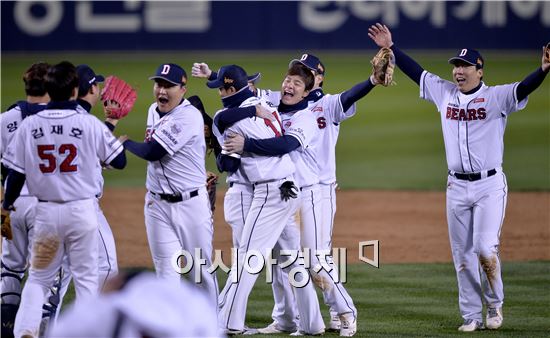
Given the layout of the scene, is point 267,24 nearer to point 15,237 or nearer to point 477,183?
point 477,183

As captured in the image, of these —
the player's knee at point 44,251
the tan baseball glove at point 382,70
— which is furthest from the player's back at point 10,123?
the tan baseball glove at point 382,70

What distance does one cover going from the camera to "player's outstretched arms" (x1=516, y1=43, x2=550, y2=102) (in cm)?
687

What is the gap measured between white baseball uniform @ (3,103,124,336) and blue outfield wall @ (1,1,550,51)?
66.2 feet

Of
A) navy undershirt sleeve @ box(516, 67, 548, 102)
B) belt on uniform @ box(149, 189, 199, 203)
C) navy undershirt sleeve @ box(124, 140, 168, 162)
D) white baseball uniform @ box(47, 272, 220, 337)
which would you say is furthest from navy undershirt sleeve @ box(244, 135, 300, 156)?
white baseball uniform @ box(47, 272, 220, 337)

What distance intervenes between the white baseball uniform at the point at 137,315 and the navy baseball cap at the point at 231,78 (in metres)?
3.78

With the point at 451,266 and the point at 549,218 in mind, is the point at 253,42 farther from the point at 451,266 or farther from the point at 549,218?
the point at 451,266

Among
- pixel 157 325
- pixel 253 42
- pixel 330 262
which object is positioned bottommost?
pixel 330 262

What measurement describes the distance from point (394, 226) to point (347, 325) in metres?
5.64

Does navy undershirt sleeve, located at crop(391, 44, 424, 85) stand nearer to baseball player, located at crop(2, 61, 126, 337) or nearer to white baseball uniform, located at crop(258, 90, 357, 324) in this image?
white baseball uniform, located at crop(258, 90, 357, 324)

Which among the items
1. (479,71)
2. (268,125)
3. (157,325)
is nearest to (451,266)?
(479,71)

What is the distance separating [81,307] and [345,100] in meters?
4.56

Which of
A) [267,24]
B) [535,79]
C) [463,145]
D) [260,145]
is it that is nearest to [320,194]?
[260,145]

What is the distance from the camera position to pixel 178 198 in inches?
251

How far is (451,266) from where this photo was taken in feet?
32.5
